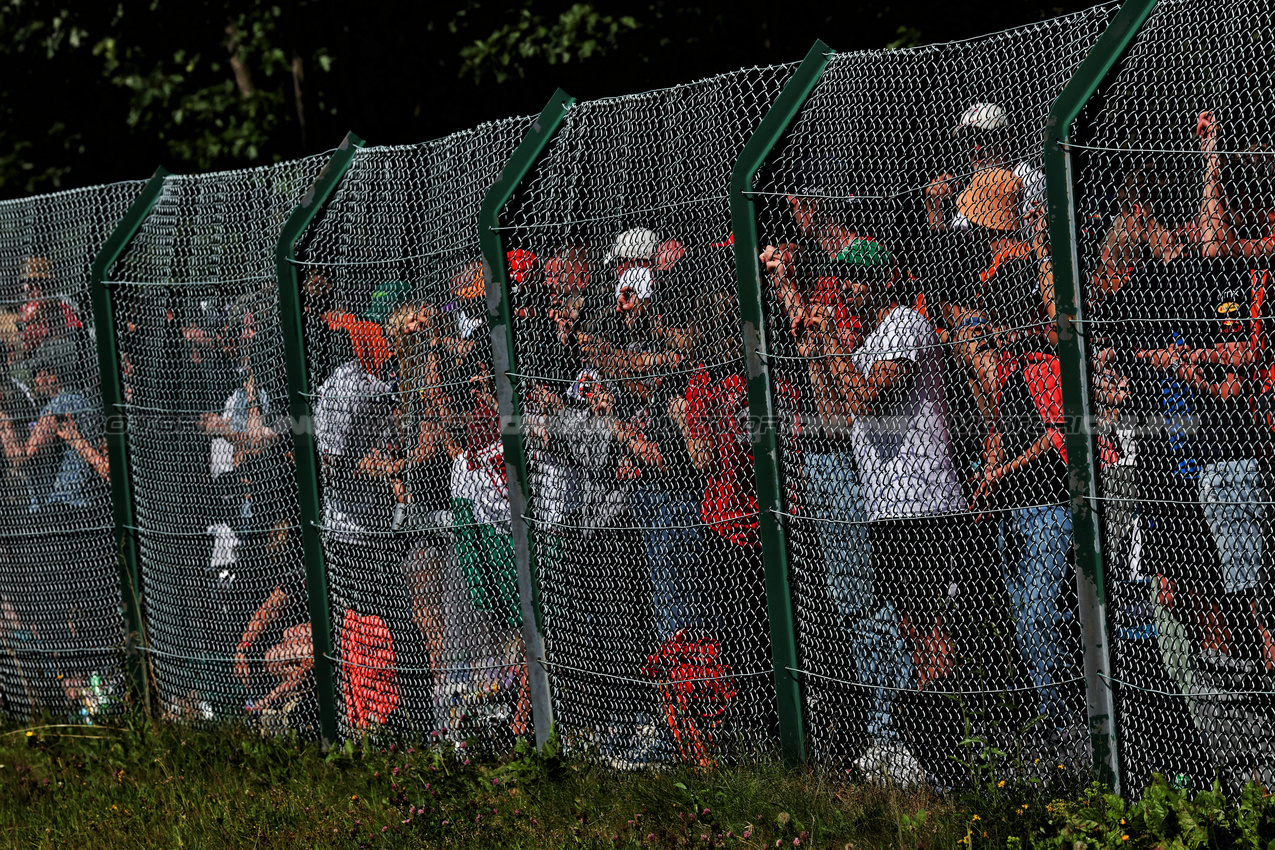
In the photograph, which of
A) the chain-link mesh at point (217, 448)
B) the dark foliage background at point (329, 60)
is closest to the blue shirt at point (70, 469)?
the chain-link mesh at point (217, 448)

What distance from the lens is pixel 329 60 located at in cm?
1091

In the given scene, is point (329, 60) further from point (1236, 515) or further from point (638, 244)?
point (1236, 515)

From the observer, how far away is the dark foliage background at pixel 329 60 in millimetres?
10422

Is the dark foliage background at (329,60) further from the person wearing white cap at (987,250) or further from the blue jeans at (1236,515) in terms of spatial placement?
the blue jeans at (1236,515)

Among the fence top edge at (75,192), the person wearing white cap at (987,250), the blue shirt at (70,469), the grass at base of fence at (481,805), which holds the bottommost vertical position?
the grass at base of fence at (481,805)

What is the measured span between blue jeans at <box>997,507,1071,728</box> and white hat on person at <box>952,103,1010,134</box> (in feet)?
3.75

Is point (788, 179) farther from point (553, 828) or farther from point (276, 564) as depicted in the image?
point (276, 564)

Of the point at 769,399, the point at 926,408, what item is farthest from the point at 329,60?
the point at 926,408

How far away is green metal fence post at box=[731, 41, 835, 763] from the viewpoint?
4.05 m

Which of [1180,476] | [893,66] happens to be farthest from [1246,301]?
[893,66]

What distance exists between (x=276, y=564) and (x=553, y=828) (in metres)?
1.85

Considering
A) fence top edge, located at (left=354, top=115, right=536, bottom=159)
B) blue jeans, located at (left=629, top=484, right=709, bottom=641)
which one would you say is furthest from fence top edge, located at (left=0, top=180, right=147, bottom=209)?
blue jeans, located at (left=629, top=484, right=709, bottom=641)

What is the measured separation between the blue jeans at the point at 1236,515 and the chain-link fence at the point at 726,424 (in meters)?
0.01

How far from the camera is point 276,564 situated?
5266 millimetres
